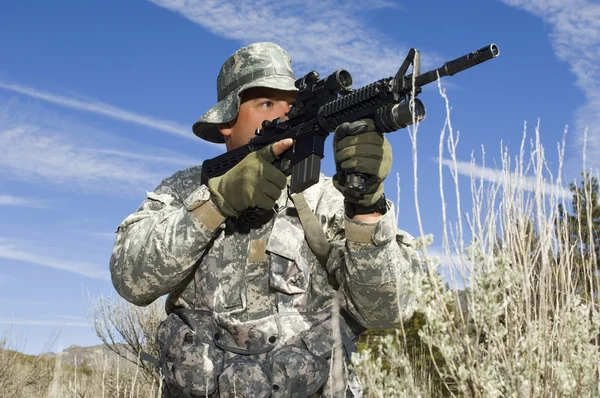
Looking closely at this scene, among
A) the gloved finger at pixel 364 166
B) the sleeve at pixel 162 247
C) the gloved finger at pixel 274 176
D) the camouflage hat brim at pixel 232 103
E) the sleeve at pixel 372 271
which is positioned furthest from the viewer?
the camouflage hat brim at pixel 232 103

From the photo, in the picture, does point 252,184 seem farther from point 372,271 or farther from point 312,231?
point 372,271

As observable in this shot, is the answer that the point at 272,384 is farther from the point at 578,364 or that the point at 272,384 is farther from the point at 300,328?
the point at 578,364

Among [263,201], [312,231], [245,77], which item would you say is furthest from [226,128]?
[312,231]

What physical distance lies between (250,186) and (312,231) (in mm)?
446

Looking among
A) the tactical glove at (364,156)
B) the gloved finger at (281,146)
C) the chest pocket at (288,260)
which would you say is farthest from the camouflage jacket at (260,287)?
the gloved finger at (281,146)

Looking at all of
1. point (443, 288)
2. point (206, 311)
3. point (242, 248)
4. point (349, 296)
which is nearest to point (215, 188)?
point (242, 248)

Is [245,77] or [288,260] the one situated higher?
[245,77]

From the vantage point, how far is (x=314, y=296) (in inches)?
145

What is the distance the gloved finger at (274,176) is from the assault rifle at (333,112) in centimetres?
6

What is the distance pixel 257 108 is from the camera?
4039 millimetres

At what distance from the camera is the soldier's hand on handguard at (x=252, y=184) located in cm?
340

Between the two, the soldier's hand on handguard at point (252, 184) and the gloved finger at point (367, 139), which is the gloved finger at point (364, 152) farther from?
the soldier's hand on handguard at point (252, 184)

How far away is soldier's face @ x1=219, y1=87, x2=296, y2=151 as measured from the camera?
401 centimetres

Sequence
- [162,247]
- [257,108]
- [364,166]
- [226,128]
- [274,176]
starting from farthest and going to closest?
[226,128] → [257,108] → [162,247] → [274,176] → [364,166]
